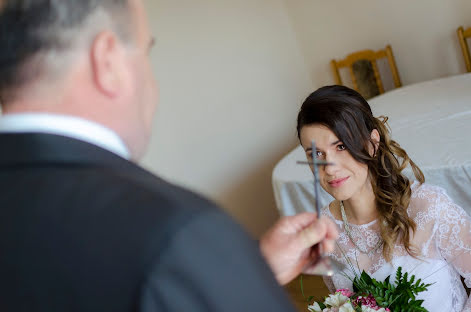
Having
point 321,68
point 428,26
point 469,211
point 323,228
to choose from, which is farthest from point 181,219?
point 321,68

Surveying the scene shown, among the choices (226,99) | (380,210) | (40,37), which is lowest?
(380,210)

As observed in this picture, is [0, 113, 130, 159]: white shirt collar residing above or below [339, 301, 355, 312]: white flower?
above

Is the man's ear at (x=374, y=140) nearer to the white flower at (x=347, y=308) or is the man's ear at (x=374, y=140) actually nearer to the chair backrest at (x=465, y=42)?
the white flower at (x=347, y=308)

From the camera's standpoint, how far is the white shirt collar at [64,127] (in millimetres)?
633

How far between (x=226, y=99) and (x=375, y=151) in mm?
2890

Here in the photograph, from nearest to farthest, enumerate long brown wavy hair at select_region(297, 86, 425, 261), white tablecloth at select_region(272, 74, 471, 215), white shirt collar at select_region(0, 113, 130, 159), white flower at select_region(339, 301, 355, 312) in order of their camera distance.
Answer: white shirt collar at select_region(0, 113, 130, 159), white flower at select_region(339, 301, 355, 312), long brown wavy hair at select_region(297, 86, 425, 261), white tablecloth at select_region(272, 74, 471, 215)

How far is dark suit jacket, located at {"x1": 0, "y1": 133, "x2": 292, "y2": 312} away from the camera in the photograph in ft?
1.63

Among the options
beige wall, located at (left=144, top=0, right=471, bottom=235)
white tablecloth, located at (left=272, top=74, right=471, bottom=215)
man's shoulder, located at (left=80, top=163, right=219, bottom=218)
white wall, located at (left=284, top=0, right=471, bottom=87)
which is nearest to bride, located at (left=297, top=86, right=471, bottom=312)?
white tablecloth, located at (left=272, top=74, right=471, bottom=215)

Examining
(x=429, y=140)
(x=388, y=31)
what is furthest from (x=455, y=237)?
(x=388, y=31)

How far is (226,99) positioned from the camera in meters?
4.75

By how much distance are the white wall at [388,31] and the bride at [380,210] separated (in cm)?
308

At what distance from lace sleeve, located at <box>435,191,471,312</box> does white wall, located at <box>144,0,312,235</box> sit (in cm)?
269

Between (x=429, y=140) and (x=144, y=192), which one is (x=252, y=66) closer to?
(x=429, y=140)

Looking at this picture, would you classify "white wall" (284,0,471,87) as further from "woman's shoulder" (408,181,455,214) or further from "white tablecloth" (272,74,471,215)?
"woman's shoulder" (408,181,455,214)
